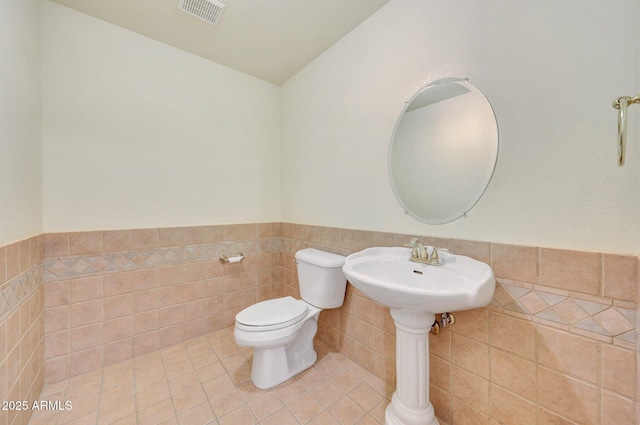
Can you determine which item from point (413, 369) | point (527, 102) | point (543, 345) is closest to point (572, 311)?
point (543, 345)

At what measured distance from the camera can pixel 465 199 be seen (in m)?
1.14

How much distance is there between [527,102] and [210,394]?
2131mm

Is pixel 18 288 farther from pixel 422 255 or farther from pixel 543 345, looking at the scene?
pixel 543 345

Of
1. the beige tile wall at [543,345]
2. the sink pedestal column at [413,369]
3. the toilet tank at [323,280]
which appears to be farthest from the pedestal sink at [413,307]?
the toilet tank at [323,280]

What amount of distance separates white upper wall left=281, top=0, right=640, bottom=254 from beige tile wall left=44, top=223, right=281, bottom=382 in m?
1.23

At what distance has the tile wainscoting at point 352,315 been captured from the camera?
0.82 meters

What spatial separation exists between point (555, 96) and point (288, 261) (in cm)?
201

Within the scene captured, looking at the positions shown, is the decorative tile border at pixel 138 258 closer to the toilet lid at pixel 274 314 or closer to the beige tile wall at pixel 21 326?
the beige tile wall at pixel 21 326

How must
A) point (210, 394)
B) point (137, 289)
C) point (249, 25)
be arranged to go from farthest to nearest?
point (137, 289)
point (249, 25)
point (210, 394)

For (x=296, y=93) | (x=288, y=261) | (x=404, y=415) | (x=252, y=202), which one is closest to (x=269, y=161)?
(x=252, y=202)

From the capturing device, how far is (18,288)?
1.09 m

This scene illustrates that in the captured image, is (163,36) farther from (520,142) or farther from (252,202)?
(520,142)

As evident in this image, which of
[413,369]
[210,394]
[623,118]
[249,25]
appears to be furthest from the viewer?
[249,25]

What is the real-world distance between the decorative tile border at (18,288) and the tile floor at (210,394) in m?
0.64
